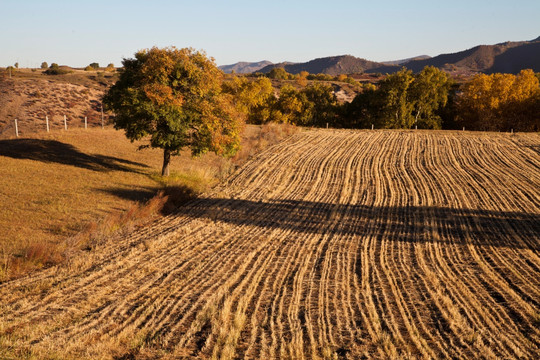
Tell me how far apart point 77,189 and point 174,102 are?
22.4 ft

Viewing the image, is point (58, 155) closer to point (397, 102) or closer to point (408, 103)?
point (397, 102)

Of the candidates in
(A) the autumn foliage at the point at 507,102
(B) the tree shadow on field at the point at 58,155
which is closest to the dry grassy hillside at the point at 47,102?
(B) the tree shadow on field at the point at 58,155

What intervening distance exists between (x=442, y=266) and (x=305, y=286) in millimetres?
5389

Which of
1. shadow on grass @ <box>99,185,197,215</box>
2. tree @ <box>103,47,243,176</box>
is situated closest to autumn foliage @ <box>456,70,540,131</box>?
tree @ <box>103,47,243,176</box>

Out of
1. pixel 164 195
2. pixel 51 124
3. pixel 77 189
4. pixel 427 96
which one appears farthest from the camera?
pixel 427 96

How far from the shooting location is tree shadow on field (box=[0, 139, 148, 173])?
976 inches

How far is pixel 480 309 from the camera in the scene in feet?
35.1

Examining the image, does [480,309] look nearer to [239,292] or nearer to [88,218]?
[239,292]

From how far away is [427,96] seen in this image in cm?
6425

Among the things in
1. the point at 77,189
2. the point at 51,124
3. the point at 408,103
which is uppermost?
the point at 408,103

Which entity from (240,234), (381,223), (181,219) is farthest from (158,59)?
(381,223)

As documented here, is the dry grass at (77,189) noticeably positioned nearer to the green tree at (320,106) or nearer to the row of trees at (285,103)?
the row of trees at (285,103)

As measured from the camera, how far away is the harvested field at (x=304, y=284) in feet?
28.7

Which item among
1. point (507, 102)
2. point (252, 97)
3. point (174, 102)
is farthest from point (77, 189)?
point (507, 102)
